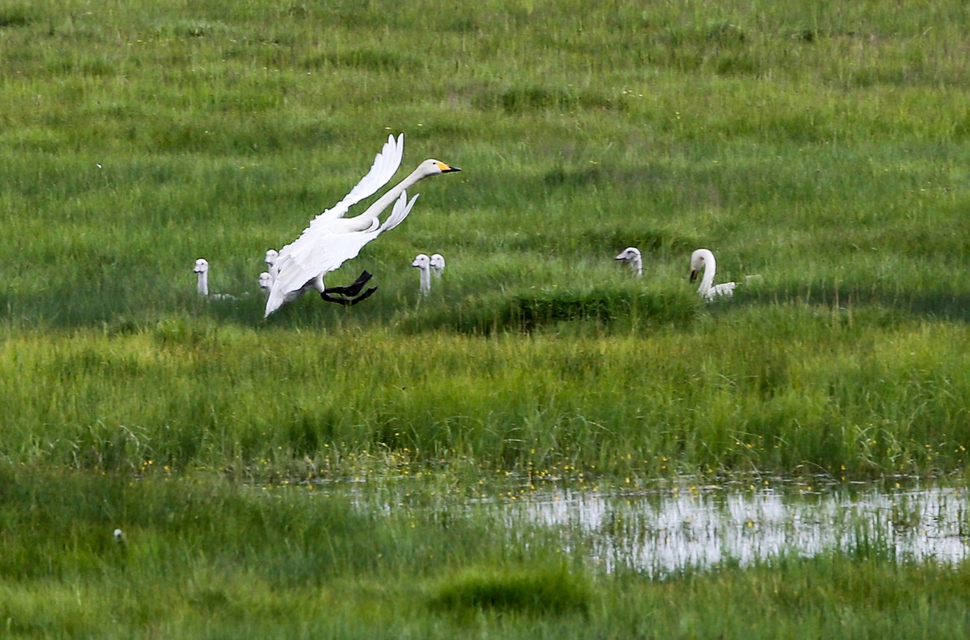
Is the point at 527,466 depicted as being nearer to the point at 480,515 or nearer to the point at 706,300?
the point at 480,515

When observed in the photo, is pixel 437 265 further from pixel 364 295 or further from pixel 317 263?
pixel 317 263

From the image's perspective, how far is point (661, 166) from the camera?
16281mm

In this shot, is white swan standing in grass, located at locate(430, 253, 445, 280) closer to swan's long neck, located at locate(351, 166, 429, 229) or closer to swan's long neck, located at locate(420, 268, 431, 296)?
swan's long neck, located at locate(420, 268, 431, 296)

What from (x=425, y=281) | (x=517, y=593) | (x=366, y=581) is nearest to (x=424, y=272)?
(x=425, y=281)

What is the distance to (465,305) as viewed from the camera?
10586mm

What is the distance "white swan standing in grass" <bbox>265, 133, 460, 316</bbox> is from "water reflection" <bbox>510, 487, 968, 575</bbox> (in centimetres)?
405

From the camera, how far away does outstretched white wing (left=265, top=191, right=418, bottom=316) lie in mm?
10547

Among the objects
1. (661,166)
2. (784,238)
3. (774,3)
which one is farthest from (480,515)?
(774,3)

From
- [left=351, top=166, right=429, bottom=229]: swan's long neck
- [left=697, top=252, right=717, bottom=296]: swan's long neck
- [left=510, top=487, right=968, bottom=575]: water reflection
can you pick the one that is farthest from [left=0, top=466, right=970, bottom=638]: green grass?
[left=697, top=252, right=717, bottom=296]: swan's long neck

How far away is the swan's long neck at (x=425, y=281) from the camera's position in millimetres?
11500

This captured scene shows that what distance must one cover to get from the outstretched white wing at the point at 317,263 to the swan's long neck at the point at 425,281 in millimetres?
900

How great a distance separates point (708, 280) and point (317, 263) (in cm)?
303

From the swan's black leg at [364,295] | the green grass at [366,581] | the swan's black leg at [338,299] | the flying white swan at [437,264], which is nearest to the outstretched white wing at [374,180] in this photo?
the swan's black leg at [338,299]

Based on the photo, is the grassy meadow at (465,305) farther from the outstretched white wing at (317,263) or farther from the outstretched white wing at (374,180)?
the outstretched white wing at (374,180)
